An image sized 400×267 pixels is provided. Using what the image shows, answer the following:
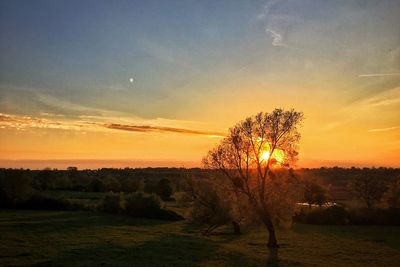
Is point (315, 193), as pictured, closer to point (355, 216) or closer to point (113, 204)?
point (355, 216)

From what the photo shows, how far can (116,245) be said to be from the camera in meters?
43.3

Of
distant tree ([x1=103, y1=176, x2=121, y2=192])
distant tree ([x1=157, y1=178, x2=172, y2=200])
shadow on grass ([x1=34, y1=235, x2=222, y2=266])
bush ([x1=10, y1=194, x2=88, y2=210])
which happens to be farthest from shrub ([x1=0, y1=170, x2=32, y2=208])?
shadow on grass ([x1=34, y1=235, x2=222, y2=266])

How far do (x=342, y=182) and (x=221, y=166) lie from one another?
535 feet

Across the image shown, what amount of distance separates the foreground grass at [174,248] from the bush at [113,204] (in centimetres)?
1891

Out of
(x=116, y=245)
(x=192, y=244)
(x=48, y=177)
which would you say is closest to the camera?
(x=116, y=245)

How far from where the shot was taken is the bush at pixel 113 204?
85.4 metres

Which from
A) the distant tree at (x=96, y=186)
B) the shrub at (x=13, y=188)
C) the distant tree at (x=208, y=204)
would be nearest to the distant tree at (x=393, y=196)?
the distant tree at (x=208, y=204)

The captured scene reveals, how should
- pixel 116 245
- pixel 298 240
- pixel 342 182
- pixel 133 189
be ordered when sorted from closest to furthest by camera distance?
1. pixel 116 245
2. pixel 298 240
3. pixel 133 189
4. pixel 342 182

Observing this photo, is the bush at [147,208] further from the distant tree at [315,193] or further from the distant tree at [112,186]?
the distant tree at [112,186]

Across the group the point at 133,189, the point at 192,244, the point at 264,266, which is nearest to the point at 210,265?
the point at 264,266

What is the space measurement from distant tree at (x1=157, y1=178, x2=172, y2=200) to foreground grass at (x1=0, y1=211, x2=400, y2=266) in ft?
183

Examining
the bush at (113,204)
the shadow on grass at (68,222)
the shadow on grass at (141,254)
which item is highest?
the bush at (113,204)

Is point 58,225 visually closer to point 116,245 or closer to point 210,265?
point 116,245

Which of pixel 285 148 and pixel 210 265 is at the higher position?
pixel 285 148
